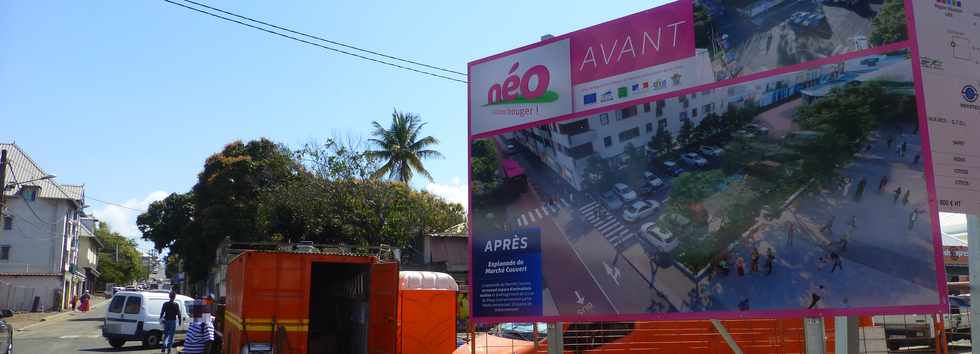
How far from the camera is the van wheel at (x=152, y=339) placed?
22.9m

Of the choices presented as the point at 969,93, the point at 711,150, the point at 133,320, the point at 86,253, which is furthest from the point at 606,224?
the point at 86,253

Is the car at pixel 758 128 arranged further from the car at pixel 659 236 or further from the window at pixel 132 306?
the window at pixel 132 306

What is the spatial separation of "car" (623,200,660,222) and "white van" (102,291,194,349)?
776 inches

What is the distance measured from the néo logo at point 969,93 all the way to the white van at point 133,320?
73.8ft

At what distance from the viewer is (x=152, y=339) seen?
22984 mm

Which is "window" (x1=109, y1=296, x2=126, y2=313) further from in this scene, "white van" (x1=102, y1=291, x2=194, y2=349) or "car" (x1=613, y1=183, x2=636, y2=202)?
"car" (x1=613, y1=183, x2=636, y2=202)

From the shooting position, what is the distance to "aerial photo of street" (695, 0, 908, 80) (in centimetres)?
622

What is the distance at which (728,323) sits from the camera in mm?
9125

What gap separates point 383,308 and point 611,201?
6.87 m

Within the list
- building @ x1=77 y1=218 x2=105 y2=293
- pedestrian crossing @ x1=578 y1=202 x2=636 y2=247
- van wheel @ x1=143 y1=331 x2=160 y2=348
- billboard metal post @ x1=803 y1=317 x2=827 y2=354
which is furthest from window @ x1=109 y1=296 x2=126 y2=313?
building @ x1=77 y1=218 x2=105 y2=293

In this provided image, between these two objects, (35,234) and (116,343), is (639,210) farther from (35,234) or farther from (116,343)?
(35,234)

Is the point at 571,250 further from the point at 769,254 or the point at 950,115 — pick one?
the point at 950,115

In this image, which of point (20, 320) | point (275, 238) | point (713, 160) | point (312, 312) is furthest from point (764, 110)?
point (20, 320)

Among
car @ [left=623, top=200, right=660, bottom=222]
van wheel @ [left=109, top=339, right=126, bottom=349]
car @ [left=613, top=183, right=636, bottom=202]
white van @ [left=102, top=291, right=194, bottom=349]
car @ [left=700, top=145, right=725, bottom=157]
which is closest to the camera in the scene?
car @ [left=700, top=145, right=725, bottom=157]
